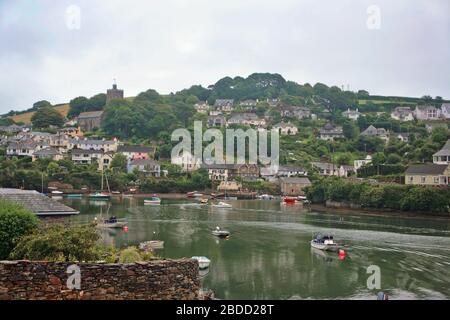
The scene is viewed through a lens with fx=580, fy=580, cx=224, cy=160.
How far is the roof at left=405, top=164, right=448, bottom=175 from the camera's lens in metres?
74.6

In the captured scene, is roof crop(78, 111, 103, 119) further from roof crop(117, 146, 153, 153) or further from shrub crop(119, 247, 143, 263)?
shrub crop(119, 247, 143, 263)

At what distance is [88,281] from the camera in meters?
13.2

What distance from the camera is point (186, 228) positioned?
51.0 m

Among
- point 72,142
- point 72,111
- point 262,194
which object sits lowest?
point 262,194

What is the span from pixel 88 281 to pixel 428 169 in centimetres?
6924

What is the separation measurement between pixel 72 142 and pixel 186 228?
3209 inches

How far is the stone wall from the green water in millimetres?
10918

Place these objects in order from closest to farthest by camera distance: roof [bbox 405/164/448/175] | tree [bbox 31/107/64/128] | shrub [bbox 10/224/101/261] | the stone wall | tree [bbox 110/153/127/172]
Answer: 1. the stone wall
2. shrub [bbox 10/224/101/261]
3. roof [bbox 405/164/448/175]
4. tree [bbox 110/153/127/172]
5. tree [bbox 31/107/64/128]

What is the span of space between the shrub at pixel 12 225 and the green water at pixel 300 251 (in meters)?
8.58

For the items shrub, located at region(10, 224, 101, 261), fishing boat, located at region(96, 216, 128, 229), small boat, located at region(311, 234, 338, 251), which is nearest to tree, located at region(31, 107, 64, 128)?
fishing boat, located at region(96, 216, 128, 229)

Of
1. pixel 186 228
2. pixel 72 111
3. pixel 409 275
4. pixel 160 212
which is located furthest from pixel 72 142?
pixel 409 275

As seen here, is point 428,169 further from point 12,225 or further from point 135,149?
point 12,225
